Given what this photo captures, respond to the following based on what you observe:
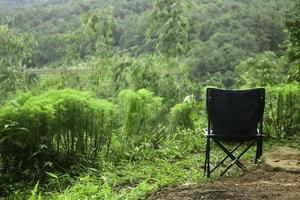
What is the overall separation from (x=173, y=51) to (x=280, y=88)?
4.75 metres

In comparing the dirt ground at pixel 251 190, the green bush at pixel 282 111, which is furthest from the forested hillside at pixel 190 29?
the dirt ground at pixel 251 190

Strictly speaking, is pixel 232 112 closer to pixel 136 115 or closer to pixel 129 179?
pixel 129 179

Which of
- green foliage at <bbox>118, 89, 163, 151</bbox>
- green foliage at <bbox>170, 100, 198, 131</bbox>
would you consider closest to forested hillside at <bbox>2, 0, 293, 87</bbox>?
green foliage at <bbox>170, 100, 198, 131</bbox>

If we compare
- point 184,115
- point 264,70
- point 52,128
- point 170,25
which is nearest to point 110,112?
point 52,128

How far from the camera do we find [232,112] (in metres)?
4.14

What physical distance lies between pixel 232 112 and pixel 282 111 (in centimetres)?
201

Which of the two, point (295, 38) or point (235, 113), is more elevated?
point (295, 38)

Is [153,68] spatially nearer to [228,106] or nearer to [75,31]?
[75,31]

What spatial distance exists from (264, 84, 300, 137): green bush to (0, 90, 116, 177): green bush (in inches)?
91.4

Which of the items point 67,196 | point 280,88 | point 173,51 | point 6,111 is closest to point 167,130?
point 280,88

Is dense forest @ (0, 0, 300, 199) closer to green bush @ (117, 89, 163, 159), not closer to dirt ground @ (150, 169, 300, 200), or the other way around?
green bush @ (117, 89, 163, 159)

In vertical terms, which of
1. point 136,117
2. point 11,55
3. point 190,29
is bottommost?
point 136,117

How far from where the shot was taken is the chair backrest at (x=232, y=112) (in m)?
4.11

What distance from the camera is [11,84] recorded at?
27.5 ft
